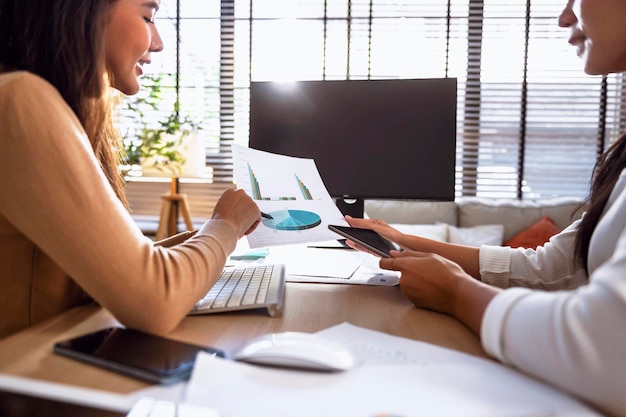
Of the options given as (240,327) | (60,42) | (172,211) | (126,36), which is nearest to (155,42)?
(126,36)

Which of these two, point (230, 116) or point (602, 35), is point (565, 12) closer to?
point (602, 35)

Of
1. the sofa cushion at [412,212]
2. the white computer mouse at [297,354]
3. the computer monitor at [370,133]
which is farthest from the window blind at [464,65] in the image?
the white computer mouse at [297,354]

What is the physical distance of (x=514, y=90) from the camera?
3.66m

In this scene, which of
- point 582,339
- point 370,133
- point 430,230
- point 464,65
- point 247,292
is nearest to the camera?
point 582,339

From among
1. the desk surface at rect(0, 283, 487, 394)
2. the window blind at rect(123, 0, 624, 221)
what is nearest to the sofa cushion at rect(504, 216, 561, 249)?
the window blind at rect(123, 0, 624, 221)

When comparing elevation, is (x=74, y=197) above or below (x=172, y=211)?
above

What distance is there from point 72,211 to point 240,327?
29cm

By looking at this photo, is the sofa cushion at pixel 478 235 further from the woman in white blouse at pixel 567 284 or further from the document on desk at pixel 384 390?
the document on desk at pixel 384 390

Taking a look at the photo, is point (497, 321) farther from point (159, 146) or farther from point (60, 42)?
point (159, 146)

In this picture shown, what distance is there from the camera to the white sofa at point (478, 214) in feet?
10.7

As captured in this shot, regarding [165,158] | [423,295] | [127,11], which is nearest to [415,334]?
[423,295]

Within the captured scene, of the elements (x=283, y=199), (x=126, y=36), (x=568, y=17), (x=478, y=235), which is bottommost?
(x=478, y=235)

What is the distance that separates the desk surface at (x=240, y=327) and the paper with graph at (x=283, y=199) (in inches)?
5.1

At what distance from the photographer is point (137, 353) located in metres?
0.61
